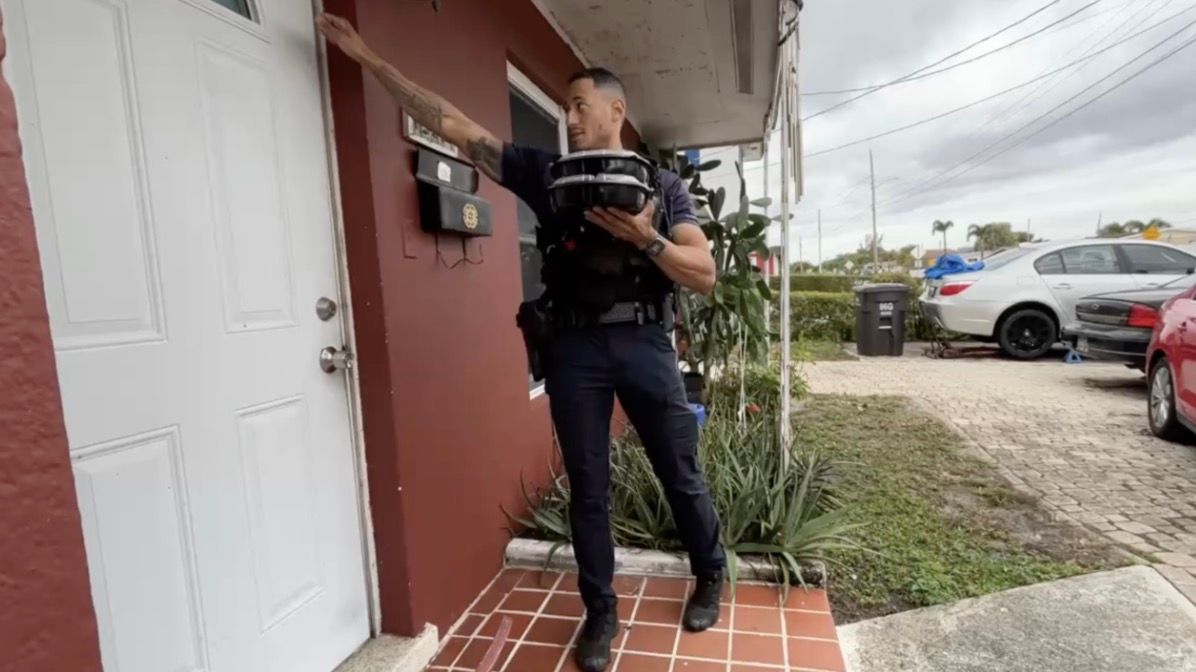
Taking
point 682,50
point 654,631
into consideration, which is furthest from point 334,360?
point 682,50

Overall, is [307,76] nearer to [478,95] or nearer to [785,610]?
[478,95]

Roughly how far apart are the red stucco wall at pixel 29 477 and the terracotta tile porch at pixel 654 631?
1444 millimetres

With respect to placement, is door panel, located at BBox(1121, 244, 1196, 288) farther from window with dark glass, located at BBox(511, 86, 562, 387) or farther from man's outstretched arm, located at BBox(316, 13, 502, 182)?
man's outstretched arm, located at BBox(316, 13, 502, 182)

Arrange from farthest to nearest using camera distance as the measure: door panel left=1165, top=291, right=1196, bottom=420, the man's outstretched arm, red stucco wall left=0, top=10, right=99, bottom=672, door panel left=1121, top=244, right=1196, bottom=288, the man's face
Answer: door panel left=1121, top=244, right=1196, bottom=288 < door panel left=1165, top=291, right=1196, bottom=420 < the man's face < the man's outstretched arm < red stucco wall left=0, top=10, right=99, bottom=672

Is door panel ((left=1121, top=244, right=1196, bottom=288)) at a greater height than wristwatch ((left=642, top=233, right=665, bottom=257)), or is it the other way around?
wristwatch ((left=642, top=233, right=665, bottom=257))

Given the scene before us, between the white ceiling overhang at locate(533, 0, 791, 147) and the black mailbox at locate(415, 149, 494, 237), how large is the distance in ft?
4.73

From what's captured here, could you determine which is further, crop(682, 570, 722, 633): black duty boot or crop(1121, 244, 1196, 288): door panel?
crop(1121, 244, 1196, 288): door panel

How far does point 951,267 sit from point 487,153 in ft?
29.1

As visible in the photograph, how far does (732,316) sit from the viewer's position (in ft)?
13.2

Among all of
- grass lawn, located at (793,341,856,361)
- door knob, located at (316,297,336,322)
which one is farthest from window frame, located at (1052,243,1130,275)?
door knob, located at (316,297,336,322)

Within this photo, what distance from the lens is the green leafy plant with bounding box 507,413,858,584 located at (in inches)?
96.3

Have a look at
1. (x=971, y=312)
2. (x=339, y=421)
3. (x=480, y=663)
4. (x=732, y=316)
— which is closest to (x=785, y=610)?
(x=480, y=663)

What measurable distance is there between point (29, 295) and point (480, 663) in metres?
1.66

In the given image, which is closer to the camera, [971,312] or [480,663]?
[480,663]
